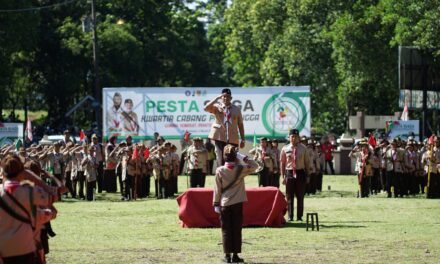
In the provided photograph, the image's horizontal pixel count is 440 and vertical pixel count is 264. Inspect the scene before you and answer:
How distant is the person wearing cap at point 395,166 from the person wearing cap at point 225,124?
1783 centimetres

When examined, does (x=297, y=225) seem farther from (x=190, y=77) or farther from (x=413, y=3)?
(x=190, y=77)

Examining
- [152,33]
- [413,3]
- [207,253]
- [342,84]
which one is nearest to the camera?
[207,253]

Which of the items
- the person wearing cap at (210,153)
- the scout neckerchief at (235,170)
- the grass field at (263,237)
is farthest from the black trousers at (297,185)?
the person wearing cap at (210,153)

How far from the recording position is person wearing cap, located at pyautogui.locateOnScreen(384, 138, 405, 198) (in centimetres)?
3684

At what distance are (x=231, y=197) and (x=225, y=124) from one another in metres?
2.43

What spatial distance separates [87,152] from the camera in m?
36.7

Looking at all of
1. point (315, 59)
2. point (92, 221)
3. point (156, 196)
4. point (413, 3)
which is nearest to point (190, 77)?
point (315, 59)

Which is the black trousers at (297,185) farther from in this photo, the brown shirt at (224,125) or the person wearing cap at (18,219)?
the person wearing cap at (18,219)

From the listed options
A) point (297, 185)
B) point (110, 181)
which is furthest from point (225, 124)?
point (110, 181)

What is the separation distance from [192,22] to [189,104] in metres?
38.6

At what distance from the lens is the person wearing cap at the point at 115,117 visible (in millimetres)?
48438

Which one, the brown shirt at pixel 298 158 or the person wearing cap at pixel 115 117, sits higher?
the person wearing cap at pixel 115 117

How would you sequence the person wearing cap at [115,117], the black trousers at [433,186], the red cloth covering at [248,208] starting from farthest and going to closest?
the person wearing cap at [115,117], the black trousers at [433,186], the red cloth covering at [248,208]

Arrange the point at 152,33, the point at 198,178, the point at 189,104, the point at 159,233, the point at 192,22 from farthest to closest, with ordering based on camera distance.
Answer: the point at 192,22
the point at 152,33
the point at 189,104
the point at 198,178
the point at 159,233
